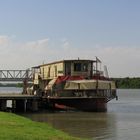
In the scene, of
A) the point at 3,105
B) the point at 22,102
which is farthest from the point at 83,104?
the point at 3,105

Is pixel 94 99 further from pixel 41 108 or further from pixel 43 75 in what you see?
pixel 43 75

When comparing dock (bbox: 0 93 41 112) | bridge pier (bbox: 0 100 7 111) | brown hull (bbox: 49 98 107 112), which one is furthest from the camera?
dock (bbox: 0 93 41 112)

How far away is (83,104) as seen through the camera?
55312 millimetres

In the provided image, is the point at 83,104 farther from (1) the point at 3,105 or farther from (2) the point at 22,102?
(1) the point at 3,105

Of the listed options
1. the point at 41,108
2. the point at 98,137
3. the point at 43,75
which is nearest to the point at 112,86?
the point at 41,108

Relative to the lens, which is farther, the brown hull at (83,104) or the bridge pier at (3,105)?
the bridge pier at (3,105)

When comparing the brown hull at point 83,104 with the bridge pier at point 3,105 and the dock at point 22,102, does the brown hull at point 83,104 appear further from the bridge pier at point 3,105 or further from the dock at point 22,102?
the bridge pier at point 3,105

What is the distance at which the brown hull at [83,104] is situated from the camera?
54.8 meters

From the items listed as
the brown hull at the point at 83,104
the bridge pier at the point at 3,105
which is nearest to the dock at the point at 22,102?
the bridge pier at the point at 3,105

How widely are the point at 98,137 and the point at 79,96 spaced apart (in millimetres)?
25895

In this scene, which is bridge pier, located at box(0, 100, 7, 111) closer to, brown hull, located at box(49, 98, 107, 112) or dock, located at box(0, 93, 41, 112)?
dock, located at box(0, 93, 41, 112)

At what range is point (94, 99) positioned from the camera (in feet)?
179

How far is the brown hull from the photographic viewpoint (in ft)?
180

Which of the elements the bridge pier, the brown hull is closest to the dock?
the bridge pier
